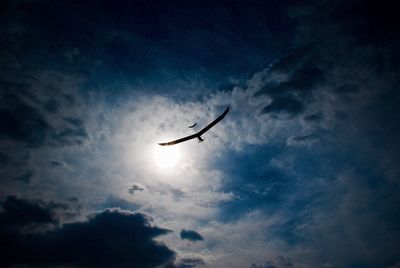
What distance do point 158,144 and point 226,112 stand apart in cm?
772

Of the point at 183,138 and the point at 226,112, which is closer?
the point at 226,112

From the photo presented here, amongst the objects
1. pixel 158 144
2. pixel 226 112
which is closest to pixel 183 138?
pixel 158 144

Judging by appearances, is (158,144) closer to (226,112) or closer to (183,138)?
(183,138)

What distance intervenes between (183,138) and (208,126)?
2954mm

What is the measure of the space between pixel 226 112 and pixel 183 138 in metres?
5.07

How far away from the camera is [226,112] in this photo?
21.9 m

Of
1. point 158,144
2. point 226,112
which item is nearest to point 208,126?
point 226,112

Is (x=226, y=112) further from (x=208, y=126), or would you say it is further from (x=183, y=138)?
(x=183, y=138)

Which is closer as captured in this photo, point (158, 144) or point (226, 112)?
point (226, 112)

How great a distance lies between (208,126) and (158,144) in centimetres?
564

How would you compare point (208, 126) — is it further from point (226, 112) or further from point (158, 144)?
point (158, 144)

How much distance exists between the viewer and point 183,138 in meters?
23.5

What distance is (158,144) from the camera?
945 inches
